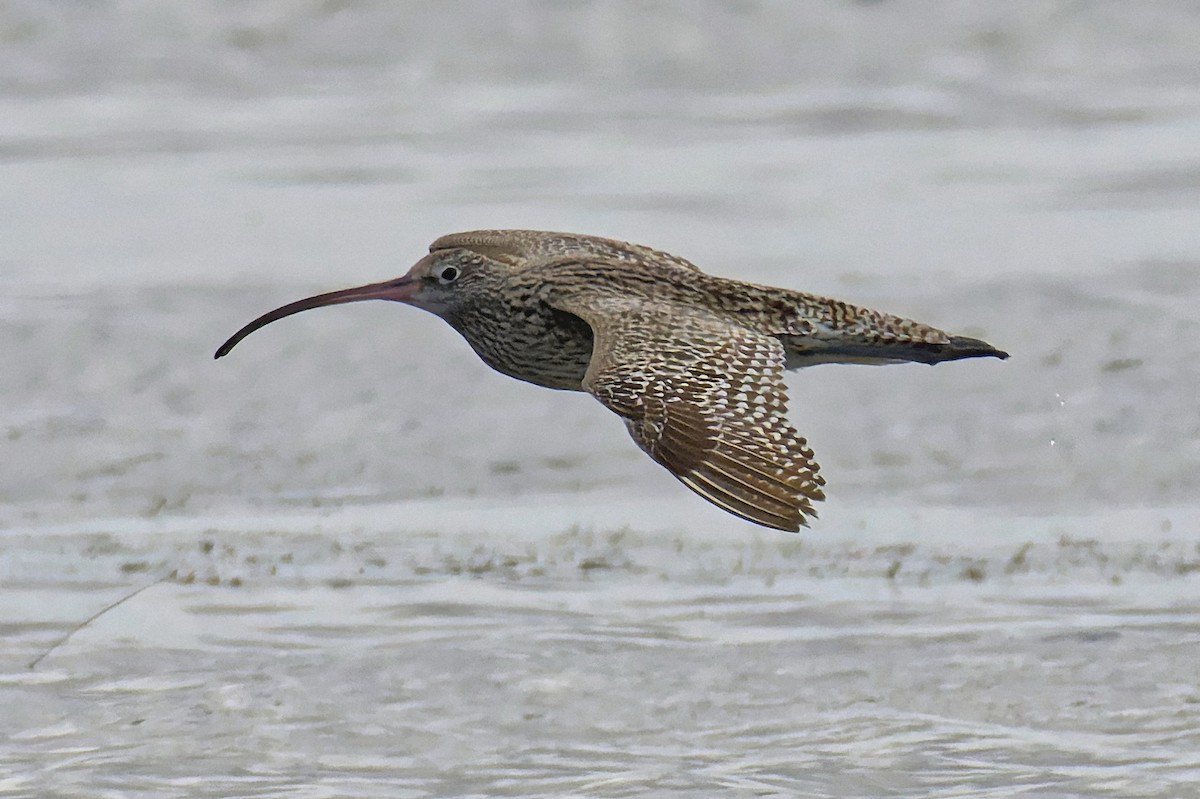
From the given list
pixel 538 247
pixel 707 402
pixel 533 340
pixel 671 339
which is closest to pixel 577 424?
pixel 538 247

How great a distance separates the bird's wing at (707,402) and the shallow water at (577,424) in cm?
155

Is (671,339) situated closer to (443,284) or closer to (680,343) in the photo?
(680,343)

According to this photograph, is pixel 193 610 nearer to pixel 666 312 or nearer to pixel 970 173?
pixel 666 312

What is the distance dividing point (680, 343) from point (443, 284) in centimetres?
125

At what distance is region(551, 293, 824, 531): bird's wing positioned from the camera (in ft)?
17.9

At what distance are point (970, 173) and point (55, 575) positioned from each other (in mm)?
7087

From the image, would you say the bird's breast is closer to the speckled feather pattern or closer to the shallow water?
the speckled feather pattern

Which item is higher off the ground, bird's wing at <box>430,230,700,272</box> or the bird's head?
bird's wing at <box>430,230,700,272</box>

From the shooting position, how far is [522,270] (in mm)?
7273

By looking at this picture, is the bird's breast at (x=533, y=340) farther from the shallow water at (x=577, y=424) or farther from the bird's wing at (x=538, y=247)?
the shallow water at (x=577, y=424)

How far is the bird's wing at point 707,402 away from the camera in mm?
5469

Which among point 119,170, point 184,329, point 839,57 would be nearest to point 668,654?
point 184,329

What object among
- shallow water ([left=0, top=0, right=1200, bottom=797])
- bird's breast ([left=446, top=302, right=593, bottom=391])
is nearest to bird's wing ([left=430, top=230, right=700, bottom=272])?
bird's breast ([left=446, top=302, right=593, bottom=391])

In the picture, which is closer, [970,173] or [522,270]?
[522,270]
